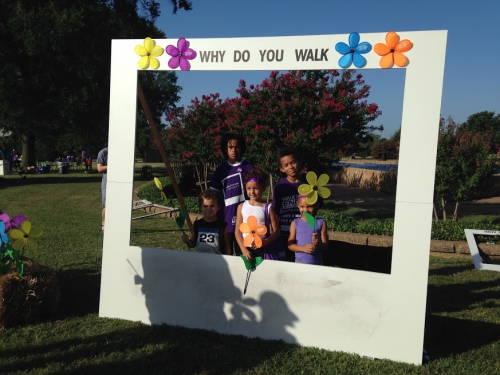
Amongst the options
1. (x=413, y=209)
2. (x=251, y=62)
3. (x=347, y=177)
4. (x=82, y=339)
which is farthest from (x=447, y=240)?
(x=347, y=177)

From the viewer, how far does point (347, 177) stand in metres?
21.4

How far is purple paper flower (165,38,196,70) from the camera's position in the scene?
3.55m

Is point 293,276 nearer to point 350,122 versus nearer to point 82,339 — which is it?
point 82,339

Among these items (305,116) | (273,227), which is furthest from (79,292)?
(305,116)

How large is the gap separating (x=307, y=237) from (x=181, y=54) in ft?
5.84

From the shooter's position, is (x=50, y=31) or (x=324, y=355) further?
(x=50, y=31)

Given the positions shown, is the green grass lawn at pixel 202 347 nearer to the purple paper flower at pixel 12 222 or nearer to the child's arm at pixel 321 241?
the child's arm at pixel 321 241

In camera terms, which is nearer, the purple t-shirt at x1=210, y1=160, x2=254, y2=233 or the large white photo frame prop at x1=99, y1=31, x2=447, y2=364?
the large white photo frame prop at x1=99, y1=31, x2=447, y2=364

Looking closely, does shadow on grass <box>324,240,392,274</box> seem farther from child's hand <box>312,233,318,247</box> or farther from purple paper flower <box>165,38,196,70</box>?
purple paper flower <box>165,38,196,70</box>

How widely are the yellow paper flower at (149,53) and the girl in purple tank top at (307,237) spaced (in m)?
1.63

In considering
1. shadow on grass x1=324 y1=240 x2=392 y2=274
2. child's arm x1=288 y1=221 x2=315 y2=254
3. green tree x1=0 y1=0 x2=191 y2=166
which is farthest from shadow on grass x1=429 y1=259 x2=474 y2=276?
green tree x1=0 y1=0 x2=191 y2=166

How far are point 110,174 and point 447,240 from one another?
538 centimetres

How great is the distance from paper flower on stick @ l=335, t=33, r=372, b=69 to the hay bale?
3044 mm

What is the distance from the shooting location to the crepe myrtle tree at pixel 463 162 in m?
8.30
